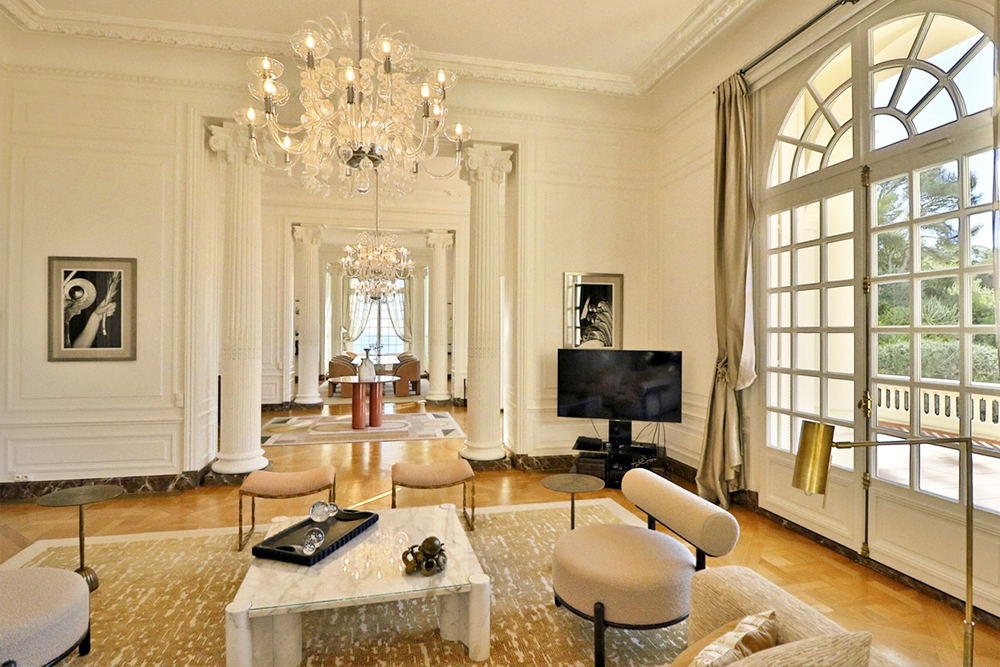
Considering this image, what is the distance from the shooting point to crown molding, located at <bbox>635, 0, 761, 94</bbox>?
3.99 meters

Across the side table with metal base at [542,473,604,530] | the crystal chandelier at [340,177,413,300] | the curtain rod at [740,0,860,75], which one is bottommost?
the side table with metal base at [542,473,604,530]

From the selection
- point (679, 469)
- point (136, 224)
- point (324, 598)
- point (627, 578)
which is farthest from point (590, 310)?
point (136, 224)

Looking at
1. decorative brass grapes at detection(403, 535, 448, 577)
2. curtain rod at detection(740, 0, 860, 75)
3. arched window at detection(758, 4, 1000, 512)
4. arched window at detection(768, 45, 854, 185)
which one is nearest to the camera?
decorative brass grapes at detection(403, 535, 448, 577)

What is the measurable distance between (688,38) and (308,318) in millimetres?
7402

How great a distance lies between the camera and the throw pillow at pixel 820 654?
110 centimetres

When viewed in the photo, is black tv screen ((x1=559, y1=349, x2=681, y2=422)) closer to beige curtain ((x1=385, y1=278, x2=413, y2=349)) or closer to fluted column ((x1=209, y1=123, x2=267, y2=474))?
fluted column ((x1=209, y1=123, x2=267, y2=474))

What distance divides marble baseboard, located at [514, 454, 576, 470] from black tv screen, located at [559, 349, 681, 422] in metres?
0.62

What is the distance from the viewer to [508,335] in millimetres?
5617

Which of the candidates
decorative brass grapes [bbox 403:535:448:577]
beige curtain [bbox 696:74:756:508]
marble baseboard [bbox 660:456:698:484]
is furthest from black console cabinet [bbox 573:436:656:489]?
decorative brass grapes [bbox 403:535:448:577]

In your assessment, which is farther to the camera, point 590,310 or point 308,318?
point 308,318

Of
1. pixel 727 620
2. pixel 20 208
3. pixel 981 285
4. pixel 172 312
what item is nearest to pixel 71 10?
pixel 20 208

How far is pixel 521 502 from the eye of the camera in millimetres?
4469

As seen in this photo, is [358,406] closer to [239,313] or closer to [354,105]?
[239,313]

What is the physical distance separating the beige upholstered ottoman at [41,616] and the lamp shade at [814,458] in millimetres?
2619
